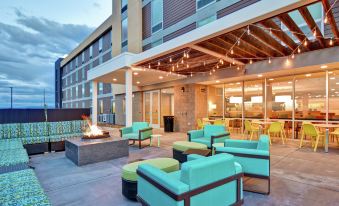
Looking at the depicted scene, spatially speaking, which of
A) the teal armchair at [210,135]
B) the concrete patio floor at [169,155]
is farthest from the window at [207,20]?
the concrete patio floor at [169,155]

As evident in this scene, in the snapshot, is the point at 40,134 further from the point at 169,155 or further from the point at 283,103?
the point at 283,103

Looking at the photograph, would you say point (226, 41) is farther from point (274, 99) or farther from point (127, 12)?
point (127, 12)

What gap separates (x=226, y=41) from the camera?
16.3ft

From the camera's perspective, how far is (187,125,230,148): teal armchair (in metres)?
4.78

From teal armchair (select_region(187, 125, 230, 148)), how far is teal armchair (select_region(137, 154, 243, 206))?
258 centimetres

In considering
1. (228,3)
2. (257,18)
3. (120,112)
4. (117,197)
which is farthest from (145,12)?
(117,197)

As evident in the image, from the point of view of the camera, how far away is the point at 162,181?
187 cm

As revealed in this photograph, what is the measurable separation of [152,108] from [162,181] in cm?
Answer: 1066

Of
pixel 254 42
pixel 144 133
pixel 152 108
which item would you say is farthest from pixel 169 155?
pixel 152 108

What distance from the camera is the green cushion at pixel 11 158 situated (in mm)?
2974

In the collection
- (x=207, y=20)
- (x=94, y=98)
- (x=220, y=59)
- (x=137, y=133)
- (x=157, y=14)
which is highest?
(x=157, y=14)

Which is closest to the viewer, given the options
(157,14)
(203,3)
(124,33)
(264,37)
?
(264,37)

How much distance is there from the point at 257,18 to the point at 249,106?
5.88 meters

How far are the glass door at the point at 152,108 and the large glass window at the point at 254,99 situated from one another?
562 cm
